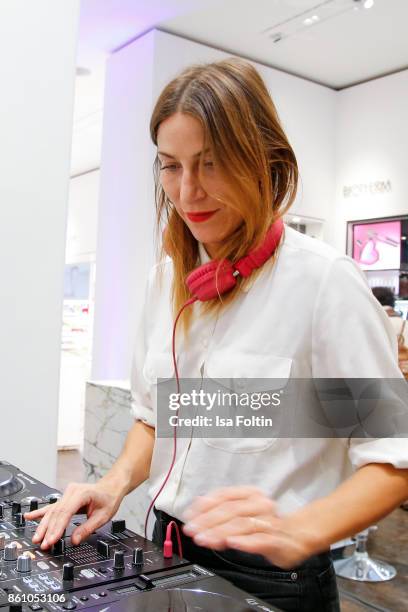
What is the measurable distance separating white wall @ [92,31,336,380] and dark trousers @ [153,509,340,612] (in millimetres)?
3341

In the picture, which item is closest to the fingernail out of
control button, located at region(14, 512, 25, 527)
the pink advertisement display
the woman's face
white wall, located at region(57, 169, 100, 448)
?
control button, located at region(14, 512, 25, 527)

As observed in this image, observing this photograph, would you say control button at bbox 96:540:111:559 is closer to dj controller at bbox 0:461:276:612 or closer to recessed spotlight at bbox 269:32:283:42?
dj controller at bbox 0:461:276:612

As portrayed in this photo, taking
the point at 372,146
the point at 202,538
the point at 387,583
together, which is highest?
the point at 372,146

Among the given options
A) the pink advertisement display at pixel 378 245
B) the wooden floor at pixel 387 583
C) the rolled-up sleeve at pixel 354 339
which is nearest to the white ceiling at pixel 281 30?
the pink advertisement display at pixel 378 245

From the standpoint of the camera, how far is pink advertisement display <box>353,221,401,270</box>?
4.60m

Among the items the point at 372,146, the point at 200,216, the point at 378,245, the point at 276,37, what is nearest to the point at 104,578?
the point at 200,216

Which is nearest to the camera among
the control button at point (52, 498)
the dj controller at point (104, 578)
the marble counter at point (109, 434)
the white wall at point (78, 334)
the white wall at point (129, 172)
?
the dj controller at point (104, 578)

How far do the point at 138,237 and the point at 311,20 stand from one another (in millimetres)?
1746

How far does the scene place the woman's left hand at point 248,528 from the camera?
668mm

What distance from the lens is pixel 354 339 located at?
2.72ft

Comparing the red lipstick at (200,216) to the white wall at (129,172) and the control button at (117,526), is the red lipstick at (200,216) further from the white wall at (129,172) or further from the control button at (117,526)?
the white wall at (129,172)

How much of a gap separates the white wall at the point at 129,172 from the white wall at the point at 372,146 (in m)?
0.40

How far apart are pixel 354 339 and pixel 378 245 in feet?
13.4

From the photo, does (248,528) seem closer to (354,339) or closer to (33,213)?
(354,339)
